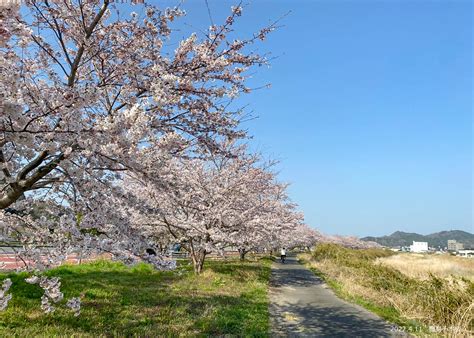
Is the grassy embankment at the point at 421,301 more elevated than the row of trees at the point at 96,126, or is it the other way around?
the row of trees at the point at 96,126

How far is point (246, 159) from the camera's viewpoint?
60.6ft

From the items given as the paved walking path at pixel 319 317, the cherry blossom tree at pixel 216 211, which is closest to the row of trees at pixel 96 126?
the paved walking path at pixel 319 317

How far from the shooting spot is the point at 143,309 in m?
9.04

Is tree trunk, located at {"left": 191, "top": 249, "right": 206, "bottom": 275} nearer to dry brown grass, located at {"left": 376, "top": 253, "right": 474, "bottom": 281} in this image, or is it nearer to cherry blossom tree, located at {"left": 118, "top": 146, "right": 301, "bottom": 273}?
cherry blossom tree, located at {"left": 118, "top": 146, "right": 301, "bottom": 273}

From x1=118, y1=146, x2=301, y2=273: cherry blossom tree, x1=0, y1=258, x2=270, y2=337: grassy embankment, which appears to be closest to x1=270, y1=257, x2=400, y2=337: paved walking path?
x1=0, y1=258, x2=270, y2=337: grassy embankment

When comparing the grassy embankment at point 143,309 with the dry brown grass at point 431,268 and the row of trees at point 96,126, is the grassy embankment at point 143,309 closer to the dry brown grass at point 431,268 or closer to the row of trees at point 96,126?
the row of trees at point 96,126

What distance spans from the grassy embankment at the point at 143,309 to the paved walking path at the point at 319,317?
18.4 inches

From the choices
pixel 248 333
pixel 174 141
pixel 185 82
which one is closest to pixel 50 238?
pixel 174 141

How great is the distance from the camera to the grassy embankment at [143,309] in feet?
23.4

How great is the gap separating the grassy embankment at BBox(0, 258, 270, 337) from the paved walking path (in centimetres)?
47

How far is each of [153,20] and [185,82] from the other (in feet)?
4.13

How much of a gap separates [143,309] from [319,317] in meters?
4.43

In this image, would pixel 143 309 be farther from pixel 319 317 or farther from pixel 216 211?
pixel 216 211

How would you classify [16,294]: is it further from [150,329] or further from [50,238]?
[50,238]
